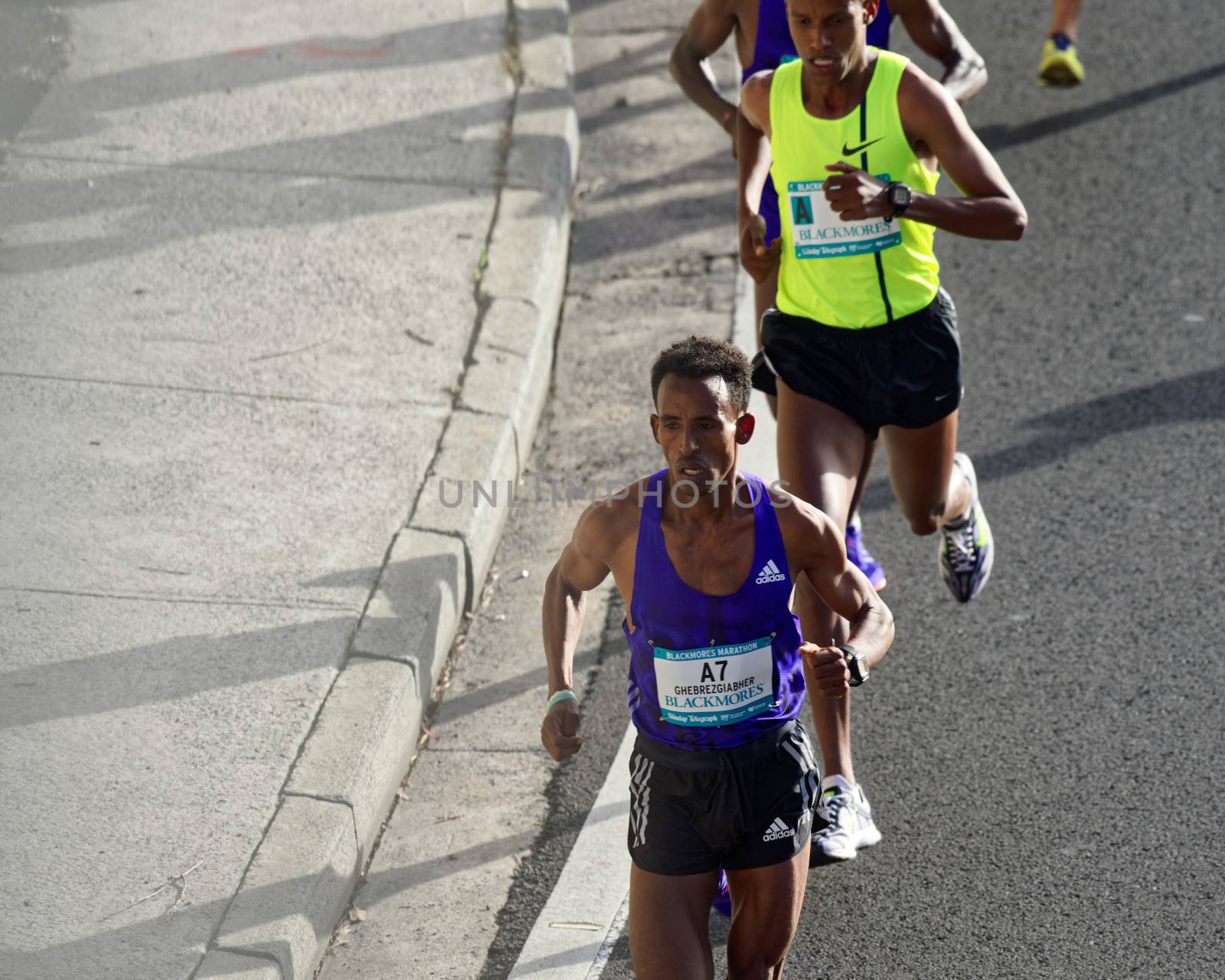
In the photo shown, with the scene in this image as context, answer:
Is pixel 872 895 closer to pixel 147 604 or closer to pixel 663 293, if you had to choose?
pixel 147 604

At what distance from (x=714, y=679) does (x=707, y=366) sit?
2.16 ft

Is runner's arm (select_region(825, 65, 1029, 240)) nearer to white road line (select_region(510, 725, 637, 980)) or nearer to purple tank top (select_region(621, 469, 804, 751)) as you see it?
purple tank top (select_region(621, 469, 804, 751))

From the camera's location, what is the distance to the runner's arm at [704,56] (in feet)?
17.9

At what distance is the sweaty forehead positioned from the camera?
3.41 metres

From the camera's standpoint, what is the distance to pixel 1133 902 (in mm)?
4141

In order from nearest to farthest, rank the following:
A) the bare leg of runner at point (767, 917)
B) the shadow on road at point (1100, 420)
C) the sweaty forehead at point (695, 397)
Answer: the sweaty forehead at point (695, 397) < the bare leg of runner at point (767, 917) < the shadow on road at point (1100, 420)

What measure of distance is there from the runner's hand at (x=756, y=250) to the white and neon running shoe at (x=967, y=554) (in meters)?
1.09

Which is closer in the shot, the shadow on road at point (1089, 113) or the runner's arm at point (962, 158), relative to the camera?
the runner's arm at point (962, 158)

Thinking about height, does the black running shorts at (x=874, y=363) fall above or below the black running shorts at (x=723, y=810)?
above

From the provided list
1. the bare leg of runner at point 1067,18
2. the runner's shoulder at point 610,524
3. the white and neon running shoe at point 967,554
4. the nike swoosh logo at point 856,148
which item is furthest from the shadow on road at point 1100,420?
the bare leg of runner at point 1067,18

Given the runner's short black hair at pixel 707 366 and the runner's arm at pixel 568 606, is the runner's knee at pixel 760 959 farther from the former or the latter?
the runner's short black hair at pixel 707 366

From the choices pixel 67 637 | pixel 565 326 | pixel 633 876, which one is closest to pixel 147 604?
pixel 67 637

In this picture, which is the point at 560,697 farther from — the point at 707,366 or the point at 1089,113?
the point at 1089,113

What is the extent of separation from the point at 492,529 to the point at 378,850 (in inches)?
57.5
